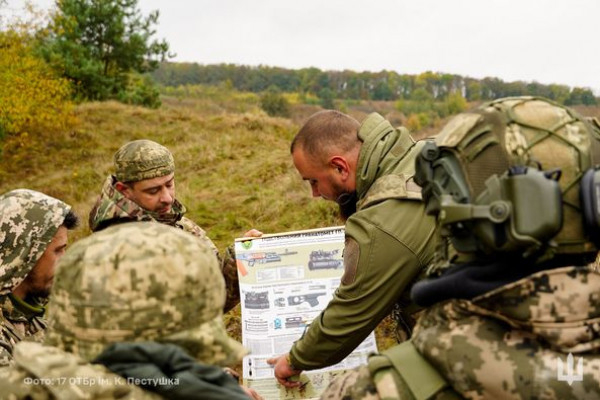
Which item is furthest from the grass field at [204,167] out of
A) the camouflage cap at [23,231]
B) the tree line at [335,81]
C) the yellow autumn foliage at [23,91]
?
the tree line at [335,81]

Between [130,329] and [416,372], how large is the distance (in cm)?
92

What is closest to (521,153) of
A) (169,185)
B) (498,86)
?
(169,185)

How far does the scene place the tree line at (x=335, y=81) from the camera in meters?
71.6

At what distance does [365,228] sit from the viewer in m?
3.07

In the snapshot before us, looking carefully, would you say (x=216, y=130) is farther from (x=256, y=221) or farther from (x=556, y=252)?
(x=556, y=252)

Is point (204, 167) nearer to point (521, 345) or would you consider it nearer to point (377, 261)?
point (377, 261)

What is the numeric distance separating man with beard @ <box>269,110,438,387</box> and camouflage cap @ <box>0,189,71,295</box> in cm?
145

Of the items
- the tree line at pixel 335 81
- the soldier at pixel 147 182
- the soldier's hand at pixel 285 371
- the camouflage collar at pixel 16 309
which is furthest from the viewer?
the tree line at pixel 335 81

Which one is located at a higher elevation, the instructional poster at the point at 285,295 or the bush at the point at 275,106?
the instructional poster at the point at 285,295

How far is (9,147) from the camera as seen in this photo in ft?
73.5

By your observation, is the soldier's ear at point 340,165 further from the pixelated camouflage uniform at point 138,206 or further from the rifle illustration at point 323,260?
the pixelated camouflage uniform at point 138,206

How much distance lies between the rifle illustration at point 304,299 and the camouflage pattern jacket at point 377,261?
53 centimetres

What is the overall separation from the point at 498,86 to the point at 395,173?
60786 mm

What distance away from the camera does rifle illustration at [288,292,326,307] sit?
3.89 m
